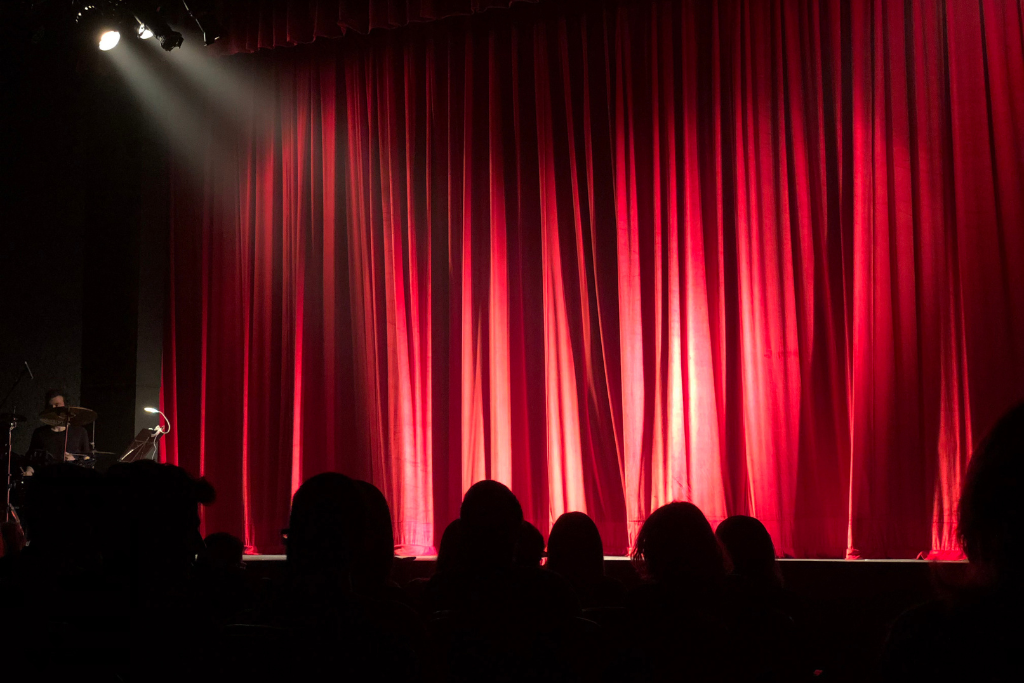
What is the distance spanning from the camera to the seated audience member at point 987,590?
2.97 feet

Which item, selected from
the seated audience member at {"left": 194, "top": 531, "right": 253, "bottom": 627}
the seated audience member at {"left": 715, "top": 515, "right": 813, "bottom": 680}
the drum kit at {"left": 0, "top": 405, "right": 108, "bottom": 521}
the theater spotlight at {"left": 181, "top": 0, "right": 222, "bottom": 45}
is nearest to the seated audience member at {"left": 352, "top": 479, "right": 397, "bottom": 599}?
the seated audience member at {"left": 194, "top": 531, "right": 253, "bottom": 627}

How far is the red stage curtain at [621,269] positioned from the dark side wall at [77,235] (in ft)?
0.90

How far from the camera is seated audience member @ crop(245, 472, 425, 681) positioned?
1.48 metres

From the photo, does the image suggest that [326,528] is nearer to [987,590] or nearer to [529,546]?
[987,590]

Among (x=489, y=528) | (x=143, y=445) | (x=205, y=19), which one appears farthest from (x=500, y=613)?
(x=205, y=19)

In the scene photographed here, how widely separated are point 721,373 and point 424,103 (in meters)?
3.07

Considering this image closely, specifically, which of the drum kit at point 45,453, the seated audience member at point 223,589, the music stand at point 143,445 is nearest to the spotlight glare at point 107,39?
the drum kit at point 45,453

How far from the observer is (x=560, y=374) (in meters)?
5.84

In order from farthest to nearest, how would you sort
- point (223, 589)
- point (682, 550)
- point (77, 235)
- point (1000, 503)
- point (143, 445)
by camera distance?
point (77, 235), point (143, 445), point (223, 589), point (682, 550), point (1000, 503)

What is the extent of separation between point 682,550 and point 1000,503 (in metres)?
1.16

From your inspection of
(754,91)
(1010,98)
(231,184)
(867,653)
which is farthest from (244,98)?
(867,653)

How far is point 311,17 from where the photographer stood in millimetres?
6293

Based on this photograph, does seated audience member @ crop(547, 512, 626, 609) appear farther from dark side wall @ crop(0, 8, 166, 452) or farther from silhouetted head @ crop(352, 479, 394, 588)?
dark side wall @ crop(0, 8, 166, 452)

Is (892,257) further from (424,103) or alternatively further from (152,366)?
(152,366)
